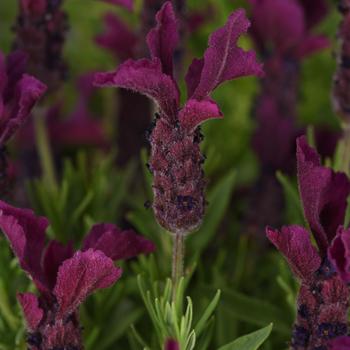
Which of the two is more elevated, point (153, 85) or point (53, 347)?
point (153, 85)

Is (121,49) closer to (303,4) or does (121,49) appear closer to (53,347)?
(303,4)

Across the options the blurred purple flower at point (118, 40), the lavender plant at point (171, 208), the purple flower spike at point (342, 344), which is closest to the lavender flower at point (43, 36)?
the lavender plant at point (171, 208)

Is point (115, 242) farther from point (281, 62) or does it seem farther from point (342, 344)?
point (281, 62)

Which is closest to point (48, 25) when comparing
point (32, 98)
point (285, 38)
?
point (32, 98)

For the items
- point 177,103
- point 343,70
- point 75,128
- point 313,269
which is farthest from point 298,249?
point 75,128

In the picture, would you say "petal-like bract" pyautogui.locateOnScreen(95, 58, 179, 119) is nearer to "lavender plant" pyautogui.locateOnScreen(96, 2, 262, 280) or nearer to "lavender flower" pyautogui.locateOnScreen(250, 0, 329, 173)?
"lavender plant" pyautogui.locateOnScreen(96, 2, 262, 280)
